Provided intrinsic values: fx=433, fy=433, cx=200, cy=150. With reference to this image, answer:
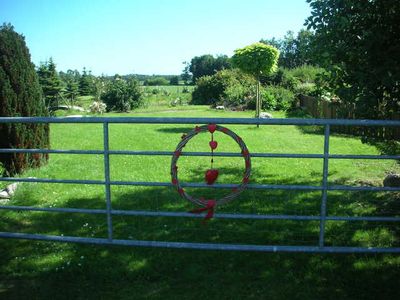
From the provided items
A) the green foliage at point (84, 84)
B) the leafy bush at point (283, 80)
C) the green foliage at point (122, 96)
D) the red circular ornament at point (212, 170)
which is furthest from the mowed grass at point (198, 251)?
the green foliage at point (84, 84)

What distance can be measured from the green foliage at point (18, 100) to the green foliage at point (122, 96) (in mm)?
19606

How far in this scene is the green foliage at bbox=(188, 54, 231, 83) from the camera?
72625mm

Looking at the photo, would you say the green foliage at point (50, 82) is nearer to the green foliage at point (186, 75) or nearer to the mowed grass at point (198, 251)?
the mowed grass at point (198, 251)

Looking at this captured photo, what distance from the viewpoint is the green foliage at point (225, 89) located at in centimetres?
2914

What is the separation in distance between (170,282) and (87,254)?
112 cm

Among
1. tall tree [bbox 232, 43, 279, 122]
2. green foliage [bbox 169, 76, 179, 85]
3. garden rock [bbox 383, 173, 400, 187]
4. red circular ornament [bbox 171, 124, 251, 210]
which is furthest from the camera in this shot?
green foliage [bbox 169, 76, 179, 85]

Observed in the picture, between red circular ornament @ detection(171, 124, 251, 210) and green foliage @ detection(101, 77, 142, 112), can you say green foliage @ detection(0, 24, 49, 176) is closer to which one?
red circular ornament @ detection(171, 124, 251, 210)

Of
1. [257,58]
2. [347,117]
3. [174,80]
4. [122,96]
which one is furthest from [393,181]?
[174,80]

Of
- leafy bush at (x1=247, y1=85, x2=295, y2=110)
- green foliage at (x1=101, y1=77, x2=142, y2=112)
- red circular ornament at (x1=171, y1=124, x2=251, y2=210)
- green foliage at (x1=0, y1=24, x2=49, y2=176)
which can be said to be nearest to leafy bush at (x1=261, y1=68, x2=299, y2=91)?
leafy bush at (x1=247, y1=85, x2=295, y2=110)

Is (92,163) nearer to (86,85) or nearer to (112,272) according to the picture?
(112,272)

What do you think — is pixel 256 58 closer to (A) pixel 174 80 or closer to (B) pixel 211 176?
(B) pixel 211 176

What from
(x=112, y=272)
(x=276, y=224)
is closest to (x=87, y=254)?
(x=112, y=272)

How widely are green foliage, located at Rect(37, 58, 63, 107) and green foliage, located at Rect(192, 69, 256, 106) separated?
36.1 feet

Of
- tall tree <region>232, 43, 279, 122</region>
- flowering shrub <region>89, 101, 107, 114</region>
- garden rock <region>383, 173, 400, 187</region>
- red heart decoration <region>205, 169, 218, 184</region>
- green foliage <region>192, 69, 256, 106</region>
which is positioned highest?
tall tree <region>232, 43, 279, 122</region>
